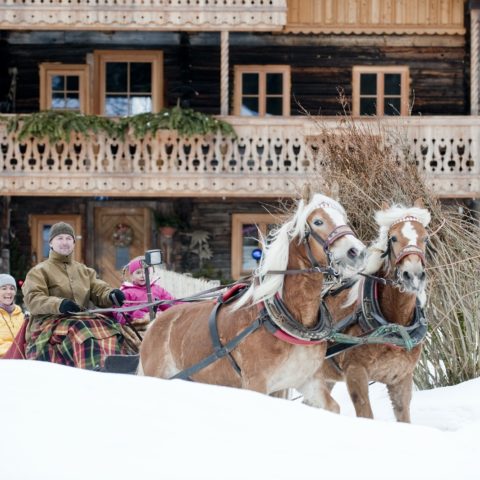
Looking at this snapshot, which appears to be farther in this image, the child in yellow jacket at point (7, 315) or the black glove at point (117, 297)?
the child in yellow jacket at point (7, 315)

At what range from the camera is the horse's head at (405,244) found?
681 centimetres

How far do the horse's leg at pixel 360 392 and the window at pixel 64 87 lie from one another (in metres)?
15.9

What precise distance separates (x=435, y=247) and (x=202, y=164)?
32.8 feet

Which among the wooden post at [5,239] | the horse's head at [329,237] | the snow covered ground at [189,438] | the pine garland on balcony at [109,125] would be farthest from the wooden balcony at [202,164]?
the snow covered ground at [189,438]

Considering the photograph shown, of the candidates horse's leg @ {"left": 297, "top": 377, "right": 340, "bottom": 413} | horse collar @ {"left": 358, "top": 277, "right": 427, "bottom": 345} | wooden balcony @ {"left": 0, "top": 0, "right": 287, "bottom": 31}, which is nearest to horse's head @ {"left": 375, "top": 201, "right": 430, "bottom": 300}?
horse collar @ {"left": 358, "top": 277, "right": 427, "bottom": 345}

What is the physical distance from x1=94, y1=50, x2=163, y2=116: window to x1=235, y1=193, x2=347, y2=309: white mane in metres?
15.7

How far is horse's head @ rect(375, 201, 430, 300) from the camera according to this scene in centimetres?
681

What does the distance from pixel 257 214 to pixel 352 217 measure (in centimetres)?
1279

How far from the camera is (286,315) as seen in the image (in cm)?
661

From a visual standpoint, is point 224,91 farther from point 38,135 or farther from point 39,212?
point 39,212

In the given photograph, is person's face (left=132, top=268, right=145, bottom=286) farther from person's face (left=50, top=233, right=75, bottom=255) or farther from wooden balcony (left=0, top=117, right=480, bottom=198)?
wooden balcony (left=0, top=117, right=480, bottom=198)

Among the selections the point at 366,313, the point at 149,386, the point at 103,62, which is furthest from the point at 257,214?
the point at 149,386

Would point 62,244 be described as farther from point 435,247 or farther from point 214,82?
point 214,82

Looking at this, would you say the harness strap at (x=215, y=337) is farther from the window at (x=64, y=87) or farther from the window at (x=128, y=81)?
the window at (x=64, y=87)
